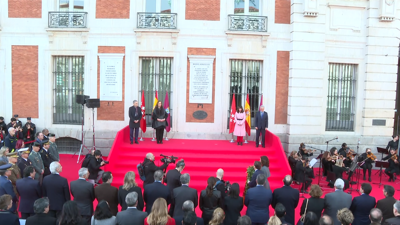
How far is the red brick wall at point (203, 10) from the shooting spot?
14.9 metres

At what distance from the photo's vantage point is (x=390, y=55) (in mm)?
15219

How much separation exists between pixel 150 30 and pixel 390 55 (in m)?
11.1

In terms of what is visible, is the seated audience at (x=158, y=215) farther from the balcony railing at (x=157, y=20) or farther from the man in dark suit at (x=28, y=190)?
the balcony railing at (x=157, y=20)

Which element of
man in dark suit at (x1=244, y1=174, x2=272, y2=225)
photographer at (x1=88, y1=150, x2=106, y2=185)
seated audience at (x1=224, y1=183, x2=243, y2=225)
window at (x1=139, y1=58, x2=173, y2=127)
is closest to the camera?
seated audience at (x1=224, y1=183, x2=243, y2=225)

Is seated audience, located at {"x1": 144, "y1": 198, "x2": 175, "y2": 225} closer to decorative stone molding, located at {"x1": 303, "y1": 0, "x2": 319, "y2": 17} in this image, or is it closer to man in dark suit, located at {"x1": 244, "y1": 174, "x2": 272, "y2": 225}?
man in dark suit, located at {"x1": 244, "y1": 174, "x2": 272, "y2": 225}

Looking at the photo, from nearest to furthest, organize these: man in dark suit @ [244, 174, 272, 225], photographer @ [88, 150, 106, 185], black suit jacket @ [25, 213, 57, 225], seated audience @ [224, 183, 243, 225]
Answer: black suit jacket @ [25, 213, 57, 225]
seated audience @ [224, 183, 243, 225]
man in dark suit @ [244, 174, 272, 225]
photographer @ [88, 150, 106, 185]

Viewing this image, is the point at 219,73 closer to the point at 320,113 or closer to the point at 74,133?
the point at 320,113

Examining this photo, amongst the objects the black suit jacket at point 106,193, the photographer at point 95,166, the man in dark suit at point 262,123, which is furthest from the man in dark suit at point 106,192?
the man in dark suit at point 262,123

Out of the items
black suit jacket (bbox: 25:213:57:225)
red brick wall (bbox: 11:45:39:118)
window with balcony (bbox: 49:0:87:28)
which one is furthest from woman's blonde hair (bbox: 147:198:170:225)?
red brick wall (bbox: 11:45:39:118)

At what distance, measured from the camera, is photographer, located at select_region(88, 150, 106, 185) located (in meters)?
9.98

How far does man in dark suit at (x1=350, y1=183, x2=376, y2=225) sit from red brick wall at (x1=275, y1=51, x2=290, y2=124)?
841 cm

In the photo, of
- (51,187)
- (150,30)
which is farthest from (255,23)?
(51,187)

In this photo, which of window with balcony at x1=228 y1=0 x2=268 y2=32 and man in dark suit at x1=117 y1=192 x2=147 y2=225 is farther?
window with balcony at x1=228 y1=0 x2=268 y2=32

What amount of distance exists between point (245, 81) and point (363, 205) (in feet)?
30.8
